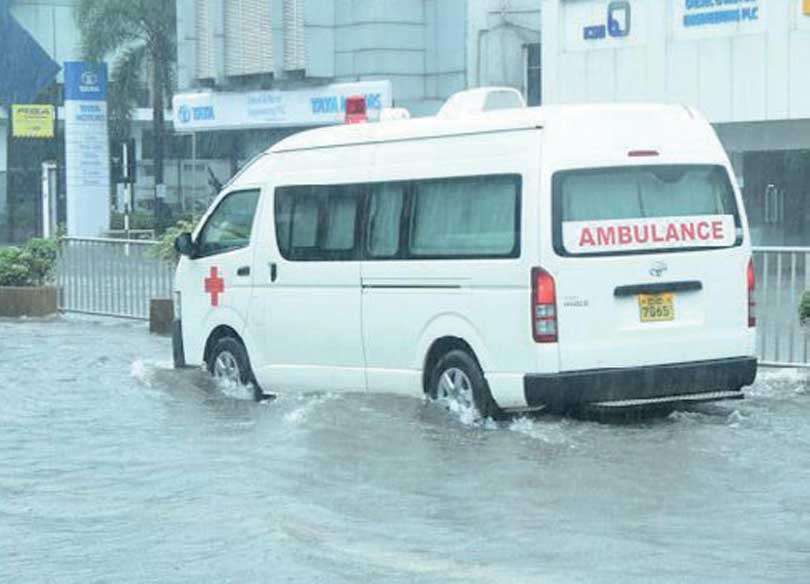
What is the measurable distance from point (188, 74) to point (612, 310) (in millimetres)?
36478

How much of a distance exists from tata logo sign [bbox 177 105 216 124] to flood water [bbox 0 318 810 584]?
32.0 meters

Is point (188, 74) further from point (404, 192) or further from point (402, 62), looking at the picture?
point (404, 192)

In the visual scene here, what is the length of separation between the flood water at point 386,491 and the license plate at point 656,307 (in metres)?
0.78

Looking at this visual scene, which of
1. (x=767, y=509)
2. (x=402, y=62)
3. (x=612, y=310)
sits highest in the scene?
(x=402, y=62)

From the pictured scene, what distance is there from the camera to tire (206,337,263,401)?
49.0ft

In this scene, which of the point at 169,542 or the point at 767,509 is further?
the point at 767,509

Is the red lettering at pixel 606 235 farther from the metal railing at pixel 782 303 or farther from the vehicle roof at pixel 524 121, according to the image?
the metal railing at pixel 782 303

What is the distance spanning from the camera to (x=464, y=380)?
1279cm

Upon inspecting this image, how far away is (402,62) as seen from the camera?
43469mm

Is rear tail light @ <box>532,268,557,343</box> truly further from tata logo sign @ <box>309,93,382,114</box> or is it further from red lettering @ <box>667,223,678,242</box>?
tata logo sign @ <box>309,93,382,114</box>

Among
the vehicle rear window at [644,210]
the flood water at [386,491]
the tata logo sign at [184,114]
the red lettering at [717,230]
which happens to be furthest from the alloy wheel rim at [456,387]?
the tata logo sign at [184,114]

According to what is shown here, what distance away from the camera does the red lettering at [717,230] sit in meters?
12.8

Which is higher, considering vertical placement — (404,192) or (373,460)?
(404,192)

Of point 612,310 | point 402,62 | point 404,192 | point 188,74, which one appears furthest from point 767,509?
point 188,74
